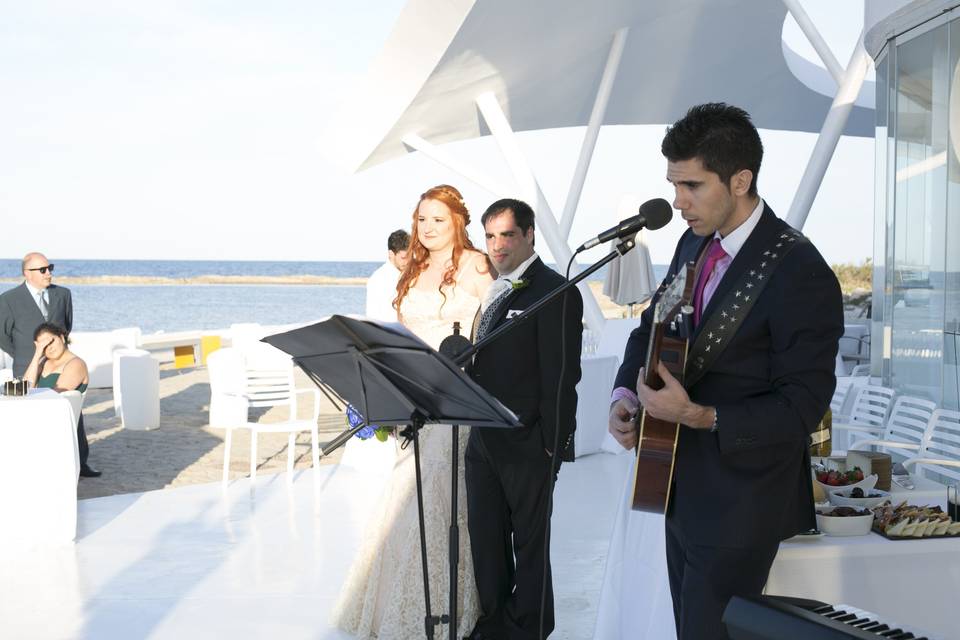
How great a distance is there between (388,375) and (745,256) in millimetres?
918

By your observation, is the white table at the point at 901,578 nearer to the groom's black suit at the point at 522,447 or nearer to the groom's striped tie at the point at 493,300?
the groom's black suit at the point at 522,447

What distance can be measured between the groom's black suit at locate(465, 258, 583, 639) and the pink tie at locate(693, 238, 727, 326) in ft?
4.15

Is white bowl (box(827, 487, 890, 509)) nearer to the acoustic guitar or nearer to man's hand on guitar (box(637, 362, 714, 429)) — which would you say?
the acoustic guitar

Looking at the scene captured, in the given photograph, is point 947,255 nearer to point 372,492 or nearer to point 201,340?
point 372,492

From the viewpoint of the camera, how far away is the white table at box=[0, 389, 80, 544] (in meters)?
6.17

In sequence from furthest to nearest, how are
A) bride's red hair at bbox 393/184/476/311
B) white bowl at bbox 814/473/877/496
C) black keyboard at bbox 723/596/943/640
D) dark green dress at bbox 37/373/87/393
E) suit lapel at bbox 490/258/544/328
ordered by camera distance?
dark green dress at bbox 37/373/87/393 → bride's red hair at bbox 393/184/476/311 → suit lapel at bbox 490/258/544/328 → white bowl at bbox 814/473/877/496 → black keyboard at bbox 723/596/943/640

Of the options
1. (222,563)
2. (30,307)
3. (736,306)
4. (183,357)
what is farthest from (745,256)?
(183,357)

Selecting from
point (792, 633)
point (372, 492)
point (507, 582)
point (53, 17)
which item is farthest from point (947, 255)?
point (53, 17)

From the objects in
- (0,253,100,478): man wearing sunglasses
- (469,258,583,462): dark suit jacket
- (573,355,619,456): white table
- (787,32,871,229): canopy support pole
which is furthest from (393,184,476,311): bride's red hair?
(787,32,871,229): canopy support pole

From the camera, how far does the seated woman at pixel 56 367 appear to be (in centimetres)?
835

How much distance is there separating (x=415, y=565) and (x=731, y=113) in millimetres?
2659

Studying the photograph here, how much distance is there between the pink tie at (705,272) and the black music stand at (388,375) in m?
0.52

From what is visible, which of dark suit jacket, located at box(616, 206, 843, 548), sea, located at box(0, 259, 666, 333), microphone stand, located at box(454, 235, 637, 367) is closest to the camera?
dark suit jacket, located at box(616, 206, 843, 548)

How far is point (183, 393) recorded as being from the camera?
14617mm
